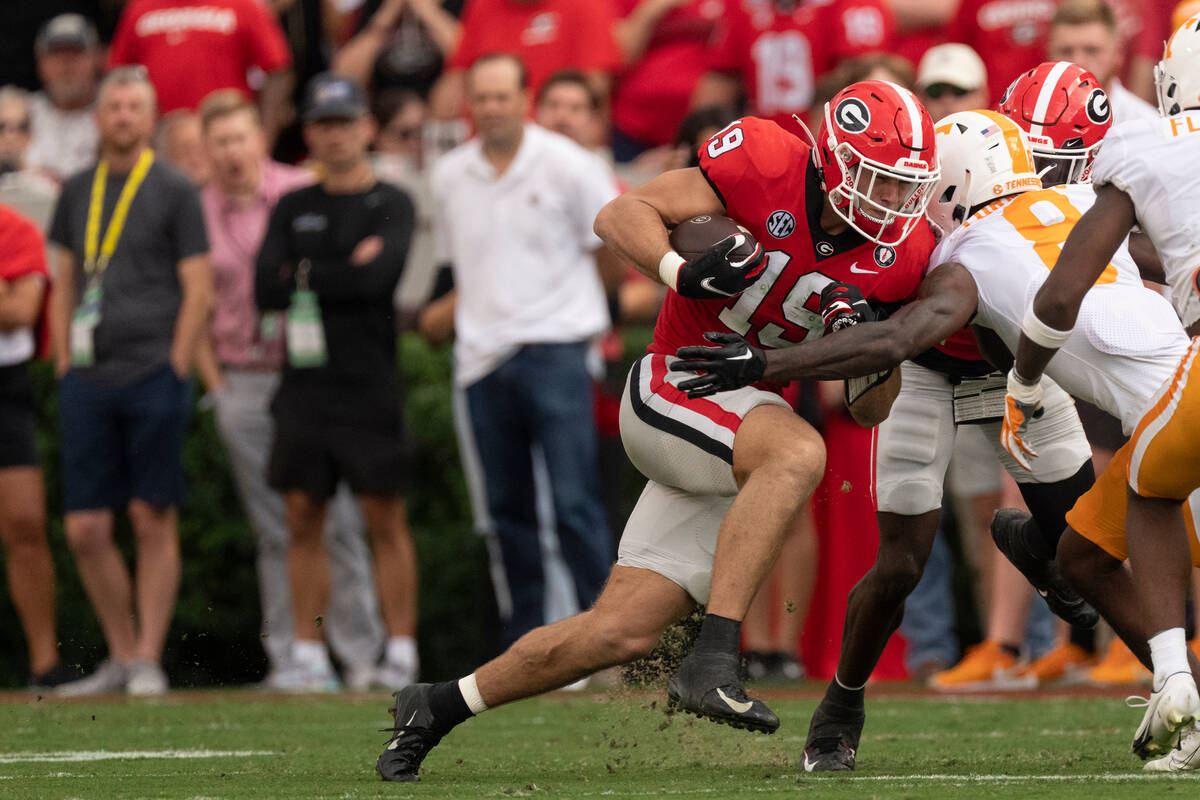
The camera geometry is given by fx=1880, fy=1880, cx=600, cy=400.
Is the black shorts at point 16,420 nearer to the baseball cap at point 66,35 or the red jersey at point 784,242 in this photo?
the baseball cap at point 66,35

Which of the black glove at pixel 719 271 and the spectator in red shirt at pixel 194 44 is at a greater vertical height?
the spectator in red shirt at pixel 194 44

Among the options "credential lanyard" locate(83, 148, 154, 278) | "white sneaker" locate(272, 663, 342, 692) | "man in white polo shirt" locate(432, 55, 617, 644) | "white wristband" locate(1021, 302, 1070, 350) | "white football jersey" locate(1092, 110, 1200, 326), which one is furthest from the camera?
"credential lanyard" locate(83, 148, 154, 278)

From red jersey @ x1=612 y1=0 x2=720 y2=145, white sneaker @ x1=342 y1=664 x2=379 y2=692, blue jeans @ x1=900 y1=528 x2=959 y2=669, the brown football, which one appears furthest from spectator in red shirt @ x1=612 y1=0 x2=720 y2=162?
the brown football

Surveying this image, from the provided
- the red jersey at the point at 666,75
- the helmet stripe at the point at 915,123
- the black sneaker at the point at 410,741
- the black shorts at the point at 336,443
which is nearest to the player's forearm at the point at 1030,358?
the helmet stripe at the point at 915,123

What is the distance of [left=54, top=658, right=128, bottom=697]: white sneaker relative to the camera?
310 inches

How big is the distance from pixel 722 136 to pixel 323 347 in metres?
3.49

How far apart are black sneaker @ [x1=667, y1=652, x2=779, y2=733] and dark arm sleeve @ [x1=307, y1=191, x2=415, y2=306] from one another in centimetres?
383

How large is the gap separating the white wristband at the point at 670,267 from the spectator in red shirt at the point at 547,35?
4979 millimetres

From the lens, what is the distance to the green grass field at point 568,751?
465cm

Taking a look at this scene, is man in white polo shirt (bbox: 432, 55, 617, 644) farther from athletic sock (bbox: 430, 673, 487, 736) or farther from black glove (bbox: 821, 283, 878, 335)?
black glove (bbox: 821, 283, 878, 335)

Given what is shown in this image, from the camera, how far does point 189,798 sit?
15.0ft

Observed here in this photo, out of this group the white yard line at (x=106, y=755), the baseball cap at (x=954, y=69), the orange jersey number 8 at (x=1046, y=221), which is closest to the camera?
the orange jersey number 8 at (x=1046, y=221)

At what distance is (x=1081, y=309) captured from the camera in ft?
16.2

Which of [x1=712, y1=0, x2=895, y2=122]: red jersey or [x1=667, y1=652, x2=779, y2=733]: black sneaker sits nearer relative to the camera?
[x1=667, y1=652, x2=779, y2=733]: black sneaker
